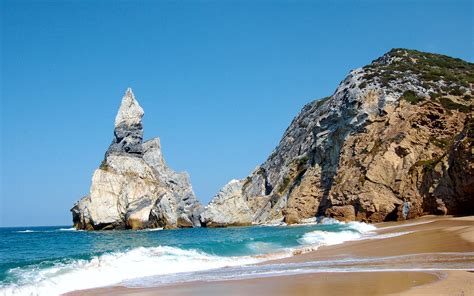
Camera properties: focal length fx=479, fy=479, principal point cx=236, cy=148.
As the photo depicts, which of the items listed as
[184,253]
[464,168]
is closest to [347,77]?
[464,168]

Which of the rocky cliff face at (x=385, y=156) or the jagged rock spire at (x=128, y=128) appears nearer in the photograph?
the rocky cliff face at (x=385, y=156)

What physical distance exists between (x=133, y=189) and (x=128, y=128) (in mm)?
12889

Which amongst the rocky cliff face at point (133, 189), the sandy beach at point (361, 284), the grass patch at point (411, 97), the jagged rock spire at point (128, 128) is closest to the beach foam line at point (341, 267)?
the sandy beach at point (361, 284)

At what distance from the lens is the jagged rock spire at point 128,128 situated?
246ft

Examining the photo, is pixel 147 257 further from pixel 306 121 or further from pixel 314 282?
pixel 306 121

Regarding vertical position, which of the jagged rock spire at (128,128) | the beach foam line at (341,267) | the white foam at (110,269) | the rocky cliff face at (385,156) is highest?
the jagged rock spire at (128,128)

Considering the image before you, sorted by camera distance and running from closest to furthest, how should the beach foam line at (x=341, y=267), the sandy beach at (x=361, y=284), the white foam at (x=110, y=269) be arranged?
1. the sandy beach at (x=361, y=284)
2. the beach foam line at (x=341, y=267)
3. the white foam at (x=110, y=269)

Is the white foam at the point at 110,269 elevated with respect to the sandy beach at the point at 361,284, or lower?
elevated

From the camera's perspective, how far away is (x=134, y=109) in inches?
3115

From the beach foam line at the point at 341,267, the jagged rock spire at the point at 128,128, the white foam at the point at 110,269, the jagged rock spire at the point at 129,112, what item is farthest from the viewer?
the jagged rock spire at the point at 129,112

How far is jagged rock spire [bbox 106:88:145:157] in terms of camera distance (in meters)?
75.0

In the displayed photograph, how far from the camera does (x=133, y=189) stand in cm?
6838

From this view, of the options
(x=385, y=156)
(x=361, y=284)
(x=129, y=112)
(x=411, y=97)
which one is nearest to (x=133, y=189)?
(x=129, y=112)

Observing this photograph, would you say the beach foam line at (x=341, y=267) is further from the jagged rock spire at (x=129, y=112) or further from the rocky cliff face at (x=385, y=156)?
the jagged rock spire at (x=129, y=112)
